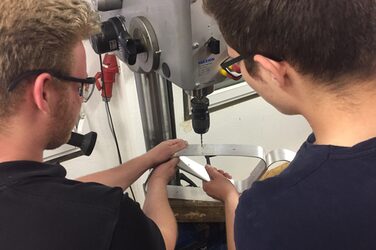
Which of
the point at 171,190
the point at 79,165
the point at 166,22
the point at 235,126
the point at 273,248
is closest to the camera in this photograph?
the point at 273,248

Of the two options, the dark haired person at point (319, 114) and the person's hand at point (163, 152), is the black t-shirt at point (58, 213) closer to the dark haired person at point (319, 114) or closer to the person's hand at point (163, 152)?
the dark haired person at point (319, 114)

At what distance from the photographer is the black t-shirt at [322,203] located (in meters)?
0.55

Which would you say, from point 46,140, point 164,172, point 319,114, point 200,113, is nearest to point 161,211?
point 164,172

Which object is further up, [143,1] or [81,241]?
[143,1]

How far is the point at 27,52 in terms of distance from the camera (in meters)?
0.64

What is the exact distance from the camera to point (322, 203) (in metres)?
0.56

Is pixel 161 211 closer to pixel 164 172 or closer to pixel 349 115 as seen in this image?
pixel 164 172

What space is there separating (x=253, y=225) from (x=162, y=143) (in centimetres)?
60

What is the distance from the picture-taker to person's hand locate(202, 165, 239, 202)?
1.02m

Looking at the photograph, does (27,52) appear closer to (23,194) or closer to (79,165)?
(23,194)

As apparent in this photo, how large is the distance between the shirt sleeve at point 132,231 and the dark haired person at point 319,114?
0.19 meters

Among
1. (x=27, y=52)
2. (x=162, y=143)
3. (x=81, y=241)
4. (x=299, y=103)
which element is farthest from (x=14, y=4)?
(x=162, y=143)

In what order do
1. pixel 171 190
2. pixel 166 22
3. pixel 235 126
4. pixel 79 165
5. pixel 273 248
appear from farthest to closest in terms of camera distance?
pixel 235 126
pixel 79 165
pixel 171 190
pixel 166 22
pixel 273 248

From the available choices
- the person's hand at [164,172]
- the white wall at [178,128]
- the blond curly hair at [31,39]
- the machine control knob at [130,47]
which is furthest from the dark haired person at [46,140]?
the white wall at [178,128]
